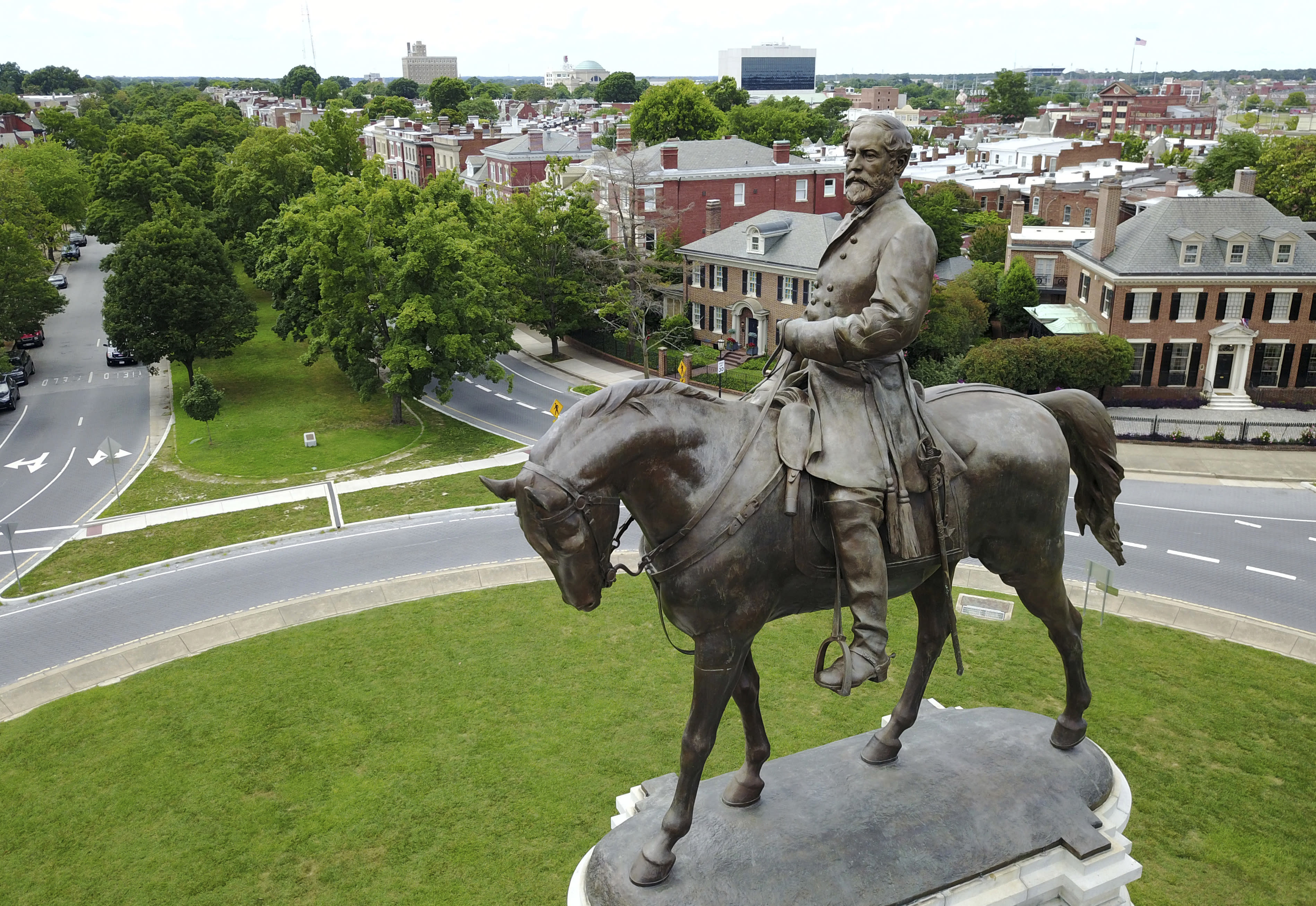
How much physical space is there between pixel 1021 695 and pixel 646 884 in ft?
34.8

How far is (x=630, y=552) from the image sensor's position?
27.5 meters

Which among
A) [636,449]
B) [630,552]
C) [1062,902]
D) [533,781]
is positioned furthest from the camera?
[630,552]

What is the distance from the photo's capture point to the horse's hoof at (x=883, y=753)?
42.4 ft

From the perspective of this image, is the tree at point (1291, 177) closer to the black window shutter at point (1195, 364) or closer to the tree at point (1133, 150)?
the black window shutter at point (1195, 364)

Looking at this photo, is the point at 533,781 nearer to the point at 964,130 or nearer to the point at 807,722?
the point at 807,722

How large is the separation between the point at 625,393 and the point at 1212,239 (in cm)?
4384

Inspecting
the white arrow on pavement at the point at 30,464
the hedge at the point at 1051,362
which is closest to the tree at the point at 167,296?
the white arrow on pavement at the point at 30,464

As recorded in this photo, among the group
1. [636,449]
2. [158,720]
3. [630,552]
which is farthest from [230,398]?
[636,449]

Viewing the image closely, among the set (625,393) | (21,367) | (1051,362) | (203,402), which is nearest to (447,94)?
(21,367)

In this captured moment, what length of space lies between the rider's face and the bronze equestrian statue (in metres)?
0.02

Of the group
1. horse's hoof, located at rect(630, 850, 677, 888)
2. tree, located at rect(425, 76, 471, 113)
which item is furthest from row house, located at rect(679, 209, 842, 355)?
tree, located at rect(425, 76, 471, 113)

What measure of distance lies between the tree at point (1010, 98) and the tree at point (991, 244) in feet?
426

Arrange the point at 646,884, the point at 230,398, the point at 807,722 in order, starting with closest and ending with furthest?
1. the point at 646,884
2. the point at 807,722
3. the point at 230,398

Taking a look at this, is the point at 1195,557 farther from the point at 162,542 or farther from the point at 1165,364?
the point at 162,542
